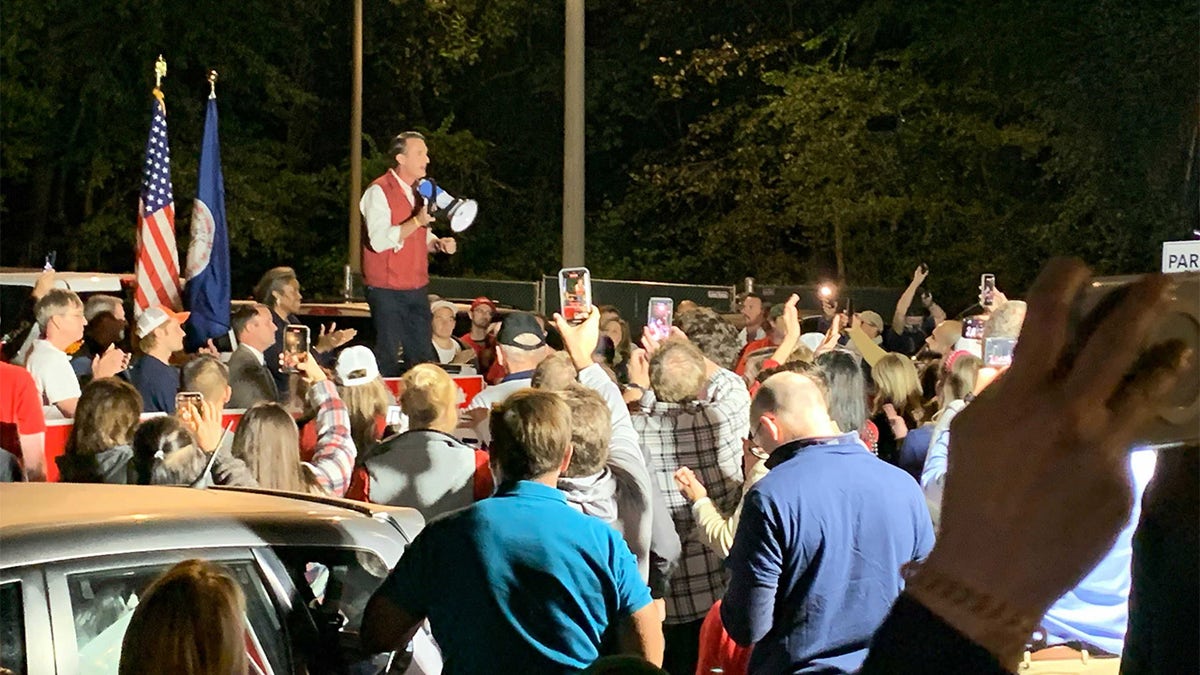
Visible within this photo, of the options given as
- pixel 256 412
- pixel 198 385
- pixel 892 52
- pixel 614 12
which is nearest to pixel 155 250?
pixel 198 385

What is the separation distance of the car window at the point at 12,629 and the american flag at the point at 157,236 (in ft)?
28.8

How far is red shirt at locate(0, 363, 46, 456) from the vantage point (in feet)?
20.6

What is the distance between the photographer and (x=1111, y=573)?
4.53 meters

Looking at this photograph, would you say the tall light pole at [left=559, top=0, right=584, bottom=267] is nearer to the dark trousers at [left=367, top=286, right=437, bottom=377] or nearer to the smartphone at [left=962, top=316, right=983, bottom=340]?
the dark trousers at [left=367, top=286, right=437, bottom=377]

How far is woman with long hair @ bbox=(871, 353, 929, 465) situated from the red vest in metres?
3.26

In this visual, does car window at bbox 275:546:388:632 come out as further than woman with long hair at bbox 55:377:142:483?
No

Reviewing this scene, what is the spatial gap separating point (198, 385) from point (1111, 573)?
3678mm

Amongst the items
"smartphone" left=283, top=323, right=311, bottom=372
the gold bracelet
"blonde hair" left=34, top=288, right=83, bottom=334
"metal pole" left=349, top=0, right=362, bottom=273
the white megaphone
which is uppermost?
"metal pole" left=349, top=0, right=362, bottom=273

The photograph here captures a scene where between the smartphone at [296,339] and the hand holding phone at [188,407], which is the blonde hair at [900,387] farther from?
the hand holding phone at [188,407]

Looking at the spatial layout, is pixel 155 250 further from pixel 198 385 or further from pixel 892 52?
pixel 892 52

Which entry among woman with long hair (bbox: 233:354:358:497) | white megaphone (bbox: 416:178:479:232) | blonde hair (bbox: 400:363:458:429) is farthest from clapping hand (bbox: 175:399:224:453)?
white megaphone (bbox: 416:178:479:232)

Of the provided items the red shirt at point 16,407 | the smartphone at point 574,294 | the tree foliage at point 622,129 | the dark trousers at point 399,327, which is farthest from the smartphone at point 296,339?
the tree foliage at point 622,129

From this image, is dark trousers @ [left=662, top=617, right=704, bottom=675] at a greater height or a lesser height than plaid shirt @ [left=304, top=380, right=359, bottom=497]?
lesser

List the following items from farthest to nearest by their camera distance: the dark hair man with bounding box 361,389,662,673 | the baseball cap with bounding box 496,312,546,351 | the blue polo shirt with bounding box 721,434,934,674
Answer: the baseball cap with bounding box 496,312,546,351 < the blue polo shirt with bounding box 721,434,934,674 < the dark hair man with bounding box 361,389,662,673
